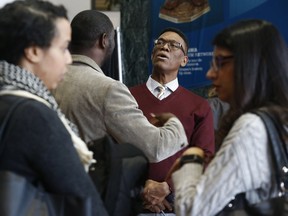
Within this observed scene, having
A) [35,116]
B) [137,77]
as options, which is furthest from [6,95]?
[137,77]

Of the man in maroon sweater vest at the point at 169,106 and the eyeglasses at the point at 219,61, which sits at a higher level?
the eyeglasses at the point at 219,61

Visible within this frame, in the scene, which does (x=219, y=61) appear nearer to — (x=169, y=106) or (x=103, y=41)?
(x=103, y=41)

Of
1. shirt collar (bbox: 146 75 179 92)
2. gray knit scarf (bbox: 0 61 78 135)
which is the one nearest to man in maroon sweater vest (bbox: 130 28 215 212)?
shirt collar (bbox: 146 75 179 92)

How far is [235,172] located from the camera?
50.6 inches

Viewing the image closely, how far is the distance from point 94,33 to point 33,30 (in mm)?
622

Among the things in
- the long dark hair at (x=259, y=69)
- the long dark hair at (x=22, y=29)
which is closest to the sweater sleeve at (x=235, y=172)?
the long dark hair at (x=259, y=69)

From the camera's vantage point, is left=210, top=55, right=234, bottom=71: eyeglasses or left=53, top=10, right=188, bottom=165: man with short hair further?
left=53, top=10, right=188, bottom=165: man with short hair

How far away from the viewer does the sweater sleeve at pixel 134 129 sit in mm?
1746

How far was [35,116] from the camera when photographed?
1.22m

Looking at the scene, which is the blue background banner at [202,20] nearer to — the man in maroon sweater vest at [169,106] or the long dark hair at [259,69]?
the man in maroon sweater vest at [169,106]

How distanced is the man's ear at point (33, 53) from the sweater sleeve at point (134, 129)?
43 cm

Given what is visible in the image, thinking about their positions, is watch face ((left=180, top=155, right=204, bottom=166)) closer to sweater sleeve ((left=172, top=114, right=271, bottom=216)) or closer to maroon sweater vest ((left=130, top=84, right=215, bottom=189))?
sweater sleeve ((left=172, top=114, right=271, bottom=216))

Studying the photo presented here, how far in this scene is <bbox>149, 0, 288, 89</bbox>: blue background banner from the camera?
371 cm

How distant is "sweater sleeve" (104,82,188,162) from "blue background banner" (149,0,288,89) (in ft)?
6.88
